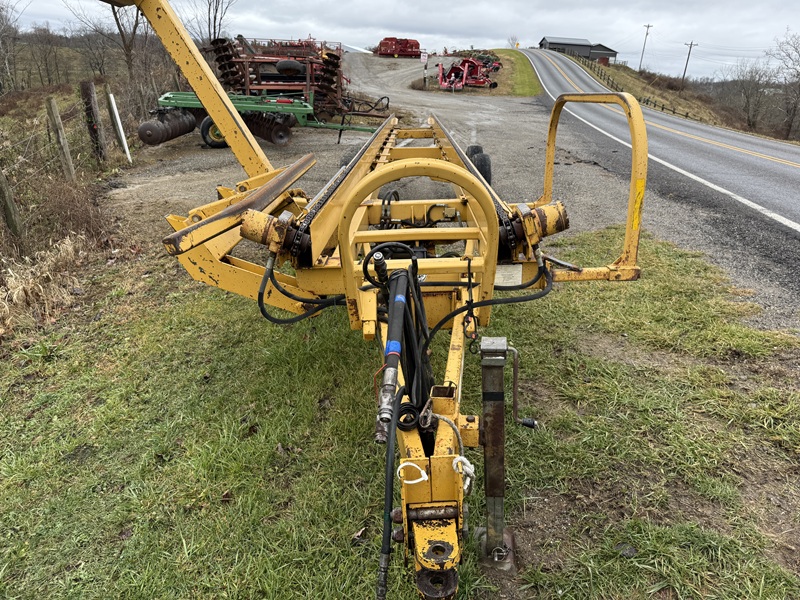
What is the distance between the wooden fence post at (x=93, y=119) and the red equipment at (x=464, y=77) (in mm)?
23798

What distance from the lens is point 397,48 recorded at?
Answer: 154 feet

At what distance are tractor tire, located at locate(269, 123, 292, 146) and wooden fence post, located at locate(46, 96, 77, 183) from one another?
4.75m

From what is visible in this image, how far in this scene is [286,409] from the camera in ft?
11.1

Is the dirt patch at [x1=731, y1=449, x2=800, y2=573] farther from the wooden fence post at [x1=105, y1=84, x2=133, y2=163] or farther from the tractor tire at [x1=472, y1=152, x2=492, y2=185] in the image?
the wooden fence post at [x1=105, y1=84, x2=133, y2=163]

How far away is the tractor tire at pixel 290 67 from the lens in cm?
1254

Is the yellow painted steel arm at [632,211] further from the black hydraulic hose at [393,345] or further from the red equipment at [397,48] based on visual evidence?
the red equipment at [397,48]

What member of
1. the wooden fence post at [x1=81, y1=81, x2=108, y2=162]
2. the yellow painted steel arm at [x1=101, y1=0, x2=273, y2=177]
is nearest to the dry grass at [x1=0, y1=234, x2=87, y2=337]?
the yellow painted steel arm at [x1=101, y1=0, x2=273, y2=177]

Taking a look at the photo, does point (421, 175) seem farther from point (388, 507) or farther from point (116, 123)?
point (116, 123)

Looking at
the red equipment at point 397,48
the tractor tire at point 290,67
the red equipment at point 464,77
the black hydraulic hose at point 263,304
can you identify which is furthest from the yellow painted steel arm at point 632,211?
the red equipment at point 397,48

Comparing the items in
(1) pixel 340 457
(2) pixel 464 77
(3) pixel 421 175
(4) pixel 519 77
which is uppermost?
(4) pixel 519 77

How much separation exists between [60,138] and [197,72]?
498 cm

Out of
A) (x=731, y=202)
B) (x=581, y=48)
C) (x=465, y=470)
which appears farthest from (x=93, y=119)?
(x=581, y=48)

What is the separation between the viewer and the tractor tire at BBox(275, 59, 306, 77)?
41.1 ft

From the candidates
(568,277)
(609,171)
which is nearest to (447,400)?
(568,277)
